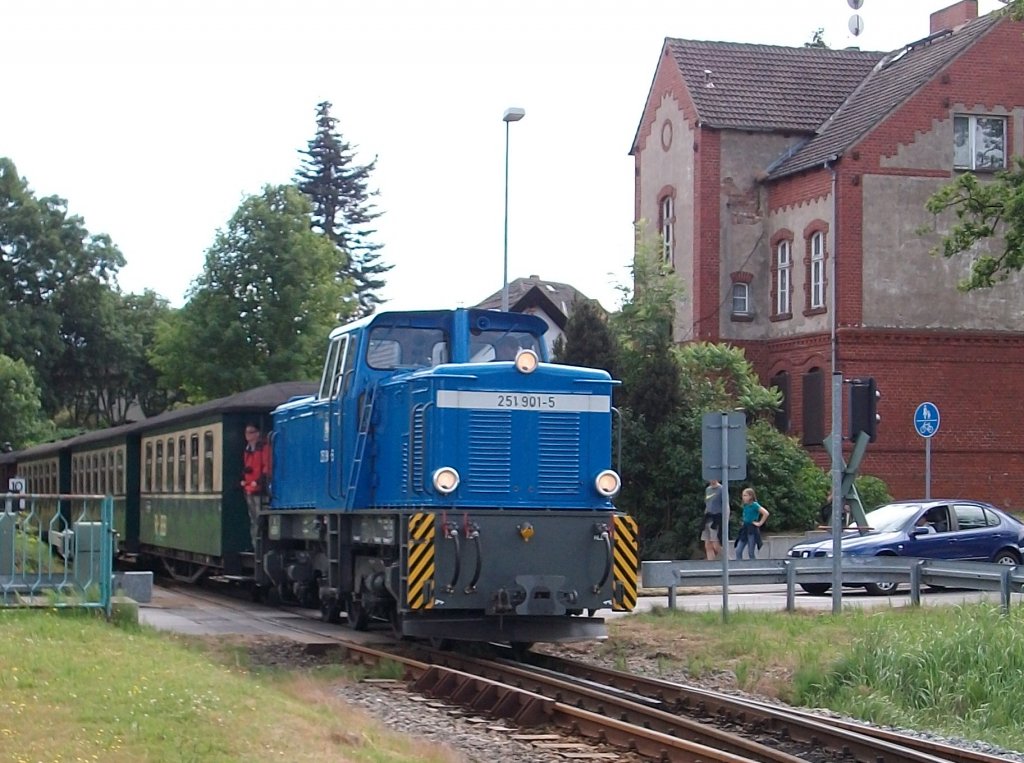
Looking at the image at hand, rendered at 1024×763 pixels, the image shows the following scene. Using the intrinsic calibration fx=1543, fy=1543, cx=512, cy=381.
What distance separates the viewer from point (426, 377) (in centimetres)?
1520

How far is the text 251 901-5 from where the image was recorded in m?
15.3

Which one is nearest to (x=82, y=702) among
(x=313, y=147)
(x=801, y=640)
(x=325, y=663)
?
(x=325, y=663)

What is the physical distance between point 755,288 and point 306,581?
2508 cm

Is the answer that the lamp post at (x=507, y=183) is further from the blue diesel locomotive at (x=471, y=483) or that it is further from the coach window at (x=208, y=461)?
the blue diesel locomotive at (x=471, y=483)

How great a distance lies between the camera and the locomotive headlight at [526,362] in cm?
1529

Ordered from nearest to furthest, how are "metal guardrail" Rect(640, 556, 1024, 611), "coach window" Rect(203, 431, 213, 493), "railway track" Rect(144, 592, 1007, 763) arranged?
1. "railway track" Rect(144, 592, 1007, 763)
2. "metal guardrail" Rect(640, 556, 1024, 611)
3. "coach window" Rect(203, 431, 213, 493)

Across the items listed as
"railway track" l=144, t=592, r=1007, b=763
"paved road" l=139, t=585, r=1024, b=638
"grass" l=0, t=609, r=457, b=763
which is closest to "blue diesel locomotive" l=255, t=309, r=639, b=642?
"railway track" l=144, t=592, r=1007, b=763

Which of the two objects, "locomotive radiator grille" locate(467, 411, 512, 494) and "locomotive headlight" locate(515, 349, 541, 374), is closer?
"locomotive radiator grille" locate(467, 411, 512, 494)

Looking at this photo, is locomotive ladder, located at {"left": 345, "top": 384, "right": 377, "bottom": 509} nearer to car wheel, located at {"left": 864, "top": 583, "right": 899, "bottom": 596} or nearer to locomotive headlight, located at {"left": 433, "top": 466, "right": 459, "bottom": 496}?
locomotive headlight, located at {"left": 433, "top": 466, "right": 459, "bottom": 496}

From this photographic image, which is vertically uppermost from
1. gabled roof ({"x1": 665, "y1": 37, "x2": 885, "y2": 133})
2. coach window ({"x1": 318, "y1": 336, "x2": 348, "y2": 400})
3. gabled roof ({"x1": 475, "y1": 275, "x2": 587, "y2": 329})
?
gabled roof ({"x1": 665, "y1": 37, "x2": 885, "y2": 133})

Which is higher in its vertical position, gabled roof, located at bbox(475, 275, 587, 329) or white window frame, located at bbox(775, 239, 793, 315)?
gabled roof, located at bbox(475, 275, 587, 329)

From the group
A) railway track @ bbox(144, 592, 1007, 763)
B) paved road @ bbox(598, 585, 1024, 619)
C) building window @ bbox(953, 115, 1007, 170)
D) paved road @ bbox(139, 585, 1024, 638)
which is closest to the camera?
railway track @ bbox(144, 592, 1007, 763)

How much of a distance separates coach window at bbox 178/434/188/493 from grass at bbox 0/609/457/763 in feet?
33.9

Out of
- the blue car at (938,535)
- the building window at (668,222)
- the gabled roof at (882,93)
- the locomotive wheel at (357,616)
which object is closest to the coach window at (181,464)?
the locomotive wheel at (357,616)
